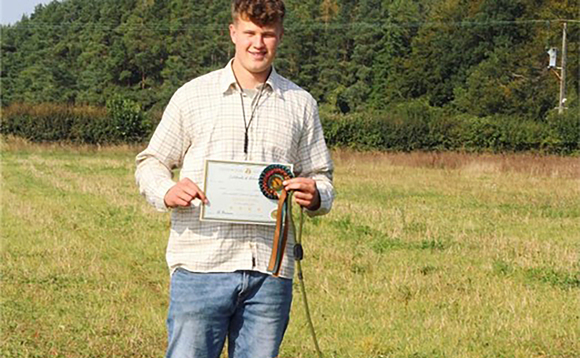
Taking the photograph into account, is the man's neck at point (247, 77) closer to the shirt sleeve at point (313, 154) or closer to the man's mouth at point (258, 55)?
the man's mouth at point (258, 55)

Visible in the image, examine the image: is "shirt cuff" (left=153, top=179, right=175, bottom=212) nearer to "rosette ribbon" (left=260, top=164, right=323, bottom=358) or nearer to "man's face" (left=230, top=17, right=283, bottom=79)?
"rosette ribbon" (left=260, top=164, right=323, bottom=358)

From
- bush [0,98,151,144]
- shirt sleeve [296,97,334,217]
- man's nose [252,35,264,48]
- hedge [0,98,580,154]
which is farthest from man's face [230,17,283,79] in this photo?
bush [0,98,151,144]

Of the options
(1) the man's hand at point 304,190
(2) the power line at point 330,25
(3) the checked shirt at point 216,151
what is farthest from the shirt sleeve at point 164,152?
(2) the power line at point 330,25

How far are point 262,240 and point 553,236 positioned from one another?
37.3 feet

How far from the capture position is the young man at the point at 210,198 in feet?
12.9

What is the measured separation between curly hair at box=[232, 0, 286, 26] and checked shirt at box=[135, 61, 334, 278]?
0.24 m

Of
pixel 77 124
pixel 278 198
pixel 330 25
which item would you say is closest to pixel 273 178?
pixel 278 198

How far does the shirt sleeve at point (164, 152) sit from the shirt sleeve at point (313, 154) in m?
0.50

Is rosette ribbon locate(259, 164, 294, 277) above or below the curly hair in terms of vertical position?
below

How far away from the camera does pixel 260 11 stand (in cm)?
389

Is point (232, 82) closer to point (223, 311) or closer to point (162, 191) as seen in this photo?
point (162, 191)

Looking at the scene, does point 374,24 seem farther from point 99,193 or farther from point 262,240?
point 262,240

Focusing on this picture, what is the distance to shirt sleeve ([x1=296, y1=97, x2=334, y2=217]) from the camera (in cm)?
415

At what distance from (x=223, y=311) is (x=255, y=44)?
1.08m
